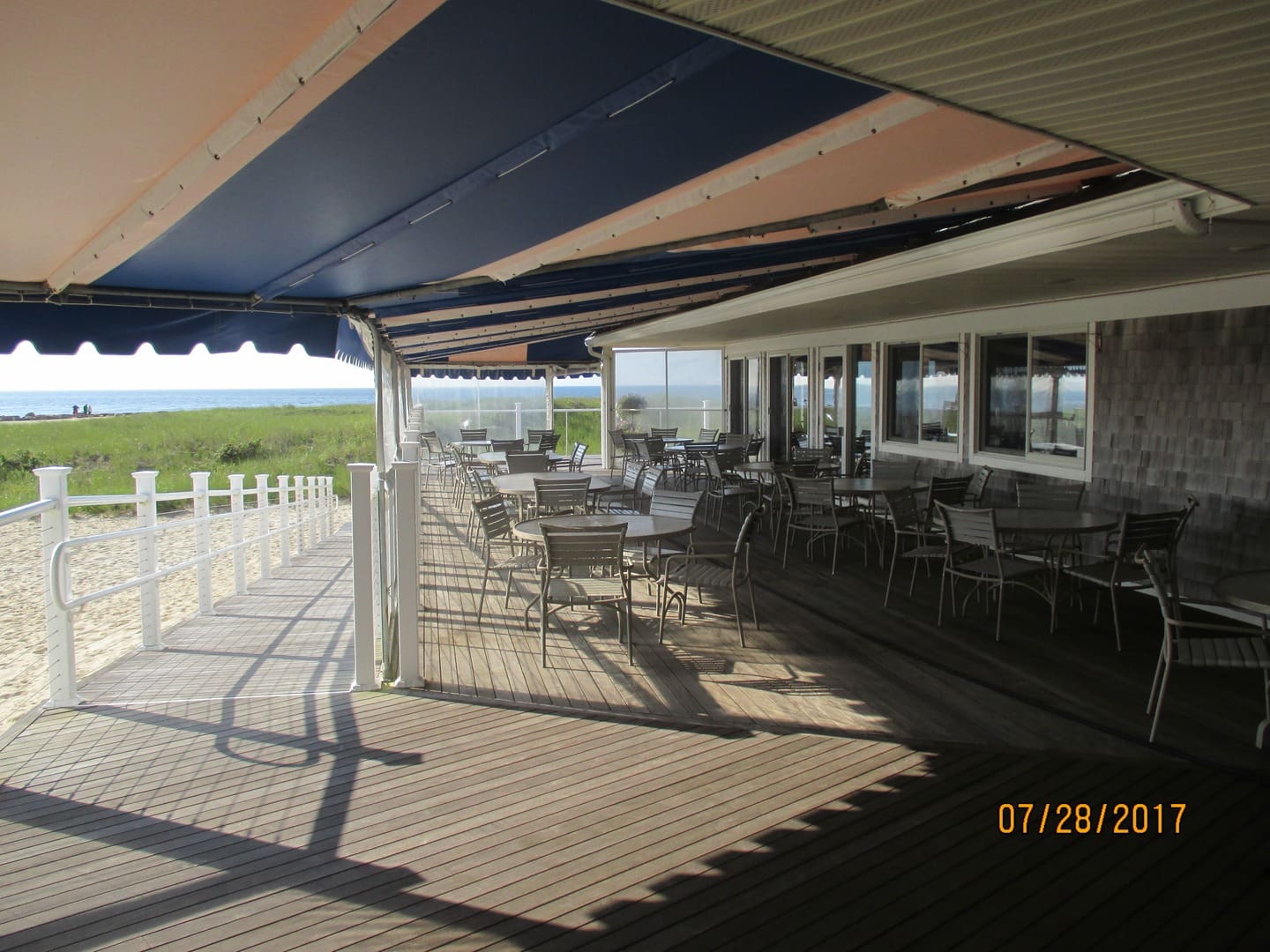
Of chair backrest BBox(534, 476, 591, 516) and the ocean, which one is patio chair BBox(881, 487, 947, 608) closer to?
chair backrest BBox(534, 476, 591, 516)

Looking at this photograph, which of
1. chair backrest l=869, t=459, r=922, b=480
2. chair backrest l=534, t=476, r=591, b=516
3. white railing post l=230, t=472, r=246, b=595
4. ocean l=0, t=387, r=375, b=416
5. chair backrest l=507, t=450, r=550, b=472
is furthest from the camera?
ocean l=0, t=387, r=375, b=416

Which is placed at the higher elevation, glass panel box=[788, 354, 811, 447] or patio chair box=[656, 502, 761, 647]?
glass panel box=[788, 354, 811, 447]

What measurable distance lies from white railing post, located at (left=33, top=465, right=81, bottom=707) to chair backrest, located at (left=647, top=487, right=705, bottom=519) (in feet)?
11.7

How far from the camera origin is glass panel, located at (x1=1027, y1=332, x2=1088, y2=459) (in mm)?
7270

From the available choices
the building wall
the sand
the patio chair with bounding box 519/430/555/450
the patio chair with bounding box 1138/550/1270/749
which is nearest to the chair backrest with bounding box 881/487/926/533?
the building wall

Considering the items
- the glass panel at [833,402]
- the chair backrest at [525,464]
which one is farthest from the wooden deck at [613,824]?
the glass panel at [833,402]

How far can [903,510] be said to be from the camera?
256 inches

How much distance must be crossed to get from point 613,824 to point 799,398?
434 inches

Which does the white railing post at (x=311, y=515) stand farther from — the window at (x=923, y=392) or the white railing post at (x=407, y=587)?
the window at (x=923, y=392)

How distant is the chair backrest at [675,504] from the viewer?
5863mm

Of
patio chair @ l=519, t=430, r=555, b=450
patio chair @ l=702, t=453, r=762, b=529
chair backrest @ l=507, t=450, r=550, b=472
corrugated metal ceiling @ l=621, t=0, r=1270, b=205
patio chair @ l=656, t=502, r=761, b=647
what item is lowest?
patio chair @ l=656, t=502, r=761, b=647

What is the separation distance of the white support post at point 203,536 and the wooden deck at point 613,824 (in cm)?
185

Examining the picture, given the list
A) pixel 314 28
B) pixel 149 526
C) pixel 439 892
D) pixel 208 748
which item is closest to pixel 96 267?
pixel 149 526

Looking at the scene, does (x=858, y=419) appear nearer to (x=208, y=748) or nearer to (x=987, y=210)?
(x=987, y=210)
